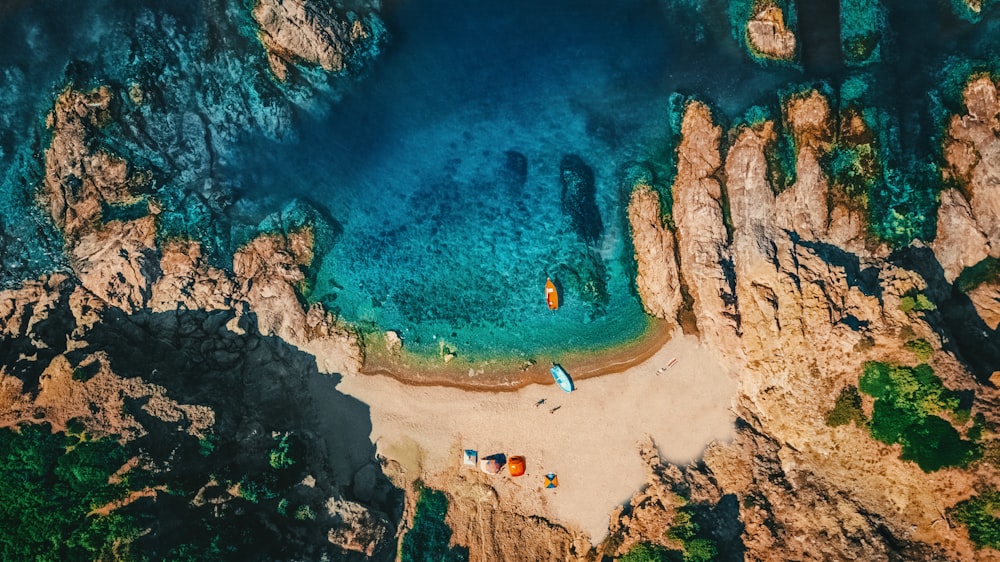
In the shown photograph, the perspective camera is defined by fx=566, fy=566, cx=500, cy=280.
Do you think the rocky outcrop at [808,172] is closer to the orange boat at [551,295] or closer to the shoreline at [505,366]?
the shoreline at [505,366]

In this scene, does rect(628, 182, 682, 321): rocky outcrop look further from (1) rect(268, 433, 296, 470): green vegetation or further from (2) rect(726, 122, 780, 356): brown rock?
(1) rect(268, 433, 296, 470): green vegetation

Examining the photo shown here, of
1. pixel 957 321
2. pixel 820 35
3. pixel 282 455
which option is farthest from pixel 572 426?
pixel 820 35

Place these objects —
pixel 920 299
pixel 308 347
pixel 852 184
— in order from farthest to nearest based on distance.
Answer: pixel 308 347 → pixel 852 184 → pixel 920 299

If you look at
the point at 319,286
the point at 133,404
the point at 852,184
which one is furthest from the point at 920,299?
the point at 133,404

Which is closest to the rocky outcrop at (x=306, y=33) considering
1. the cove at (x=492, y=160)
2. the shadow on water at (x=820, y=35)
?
the cove at (x=492, y=160)

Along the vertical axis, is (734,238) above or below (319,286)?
above

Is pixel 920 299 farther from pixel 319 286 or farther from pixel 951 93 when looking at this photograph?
pixel 319 286
